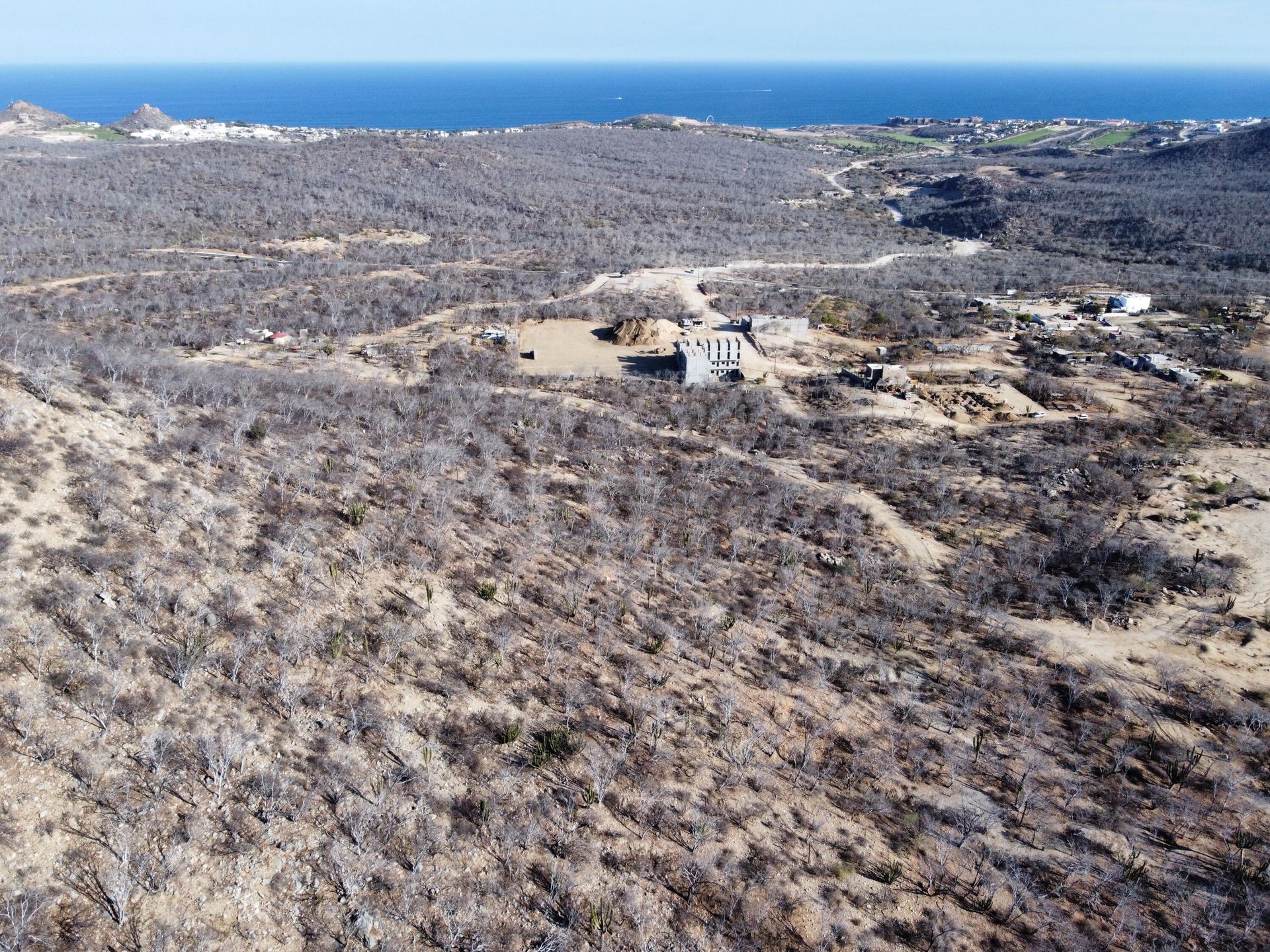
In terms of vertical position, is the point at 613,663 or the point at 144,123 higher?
the point at 144,123

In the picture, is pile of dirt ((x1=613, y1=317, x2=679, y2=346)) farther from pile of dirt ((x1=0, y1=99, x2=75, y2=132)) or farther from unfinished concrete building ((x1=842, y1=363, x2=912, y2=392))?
pile of dirt ((x1=0, y1=99, x2=75, y2=132))

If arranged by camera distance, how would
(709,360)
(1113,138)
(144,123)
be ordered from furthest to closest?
(1113,138) → (144,123) → (709,360)

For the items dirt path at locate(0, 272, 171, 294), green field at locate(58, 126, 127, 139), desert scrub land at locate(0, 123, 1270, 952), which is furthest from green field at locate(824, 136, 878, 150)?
dirt path at locate(0, 272, 171, 294)

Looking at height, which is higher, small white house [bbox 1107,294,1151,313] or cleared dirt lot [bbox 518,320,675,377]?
small white house [bbox 1107,294,1151,313]

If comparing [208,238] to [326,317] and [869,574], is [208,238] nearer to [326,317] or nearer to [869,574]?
[326,317]

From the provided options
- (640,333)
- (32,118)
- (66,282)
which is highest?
(32,118)

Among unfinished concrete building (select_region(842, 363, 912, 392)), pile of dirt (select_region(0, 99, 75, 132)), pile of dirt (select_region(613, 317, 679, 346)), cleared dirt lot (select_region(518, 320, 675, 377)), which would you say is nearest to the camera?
unfinished concrete building (select_region(842, 363, 912, 392))

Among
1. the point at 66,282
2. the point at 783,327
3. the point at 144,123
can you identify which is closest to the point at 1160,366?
the point at 783,327

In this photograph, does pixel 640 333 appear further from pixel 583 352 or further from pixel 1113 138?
pixel 1113 138
